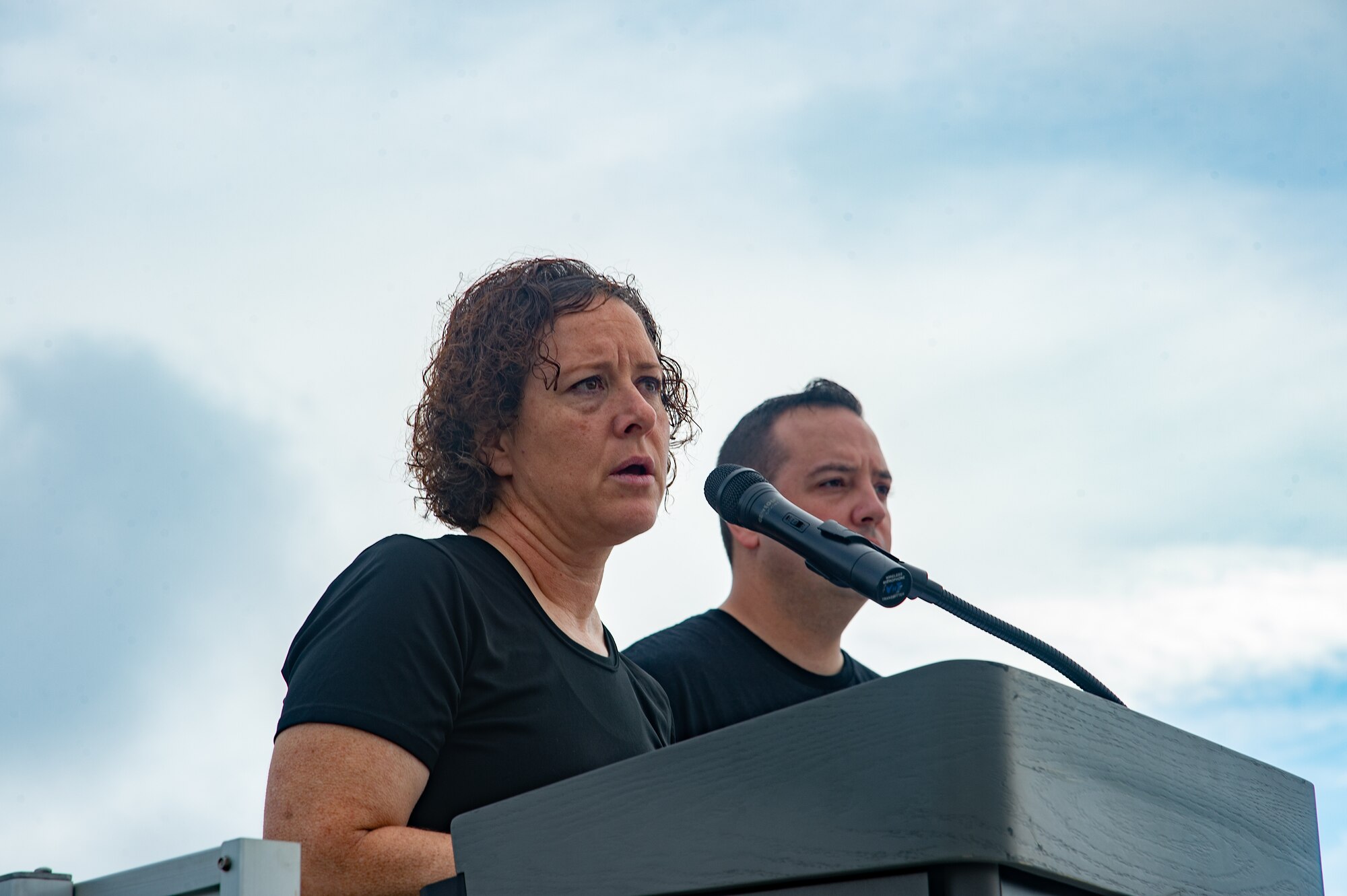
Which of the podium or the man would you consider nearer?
the podium

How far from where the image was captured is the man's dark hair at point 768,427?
3598 millimetres

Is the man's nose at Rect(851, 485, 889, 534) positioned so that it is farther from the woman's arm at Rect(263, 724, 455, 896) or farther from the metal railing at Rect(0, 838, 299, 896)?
the metal railing at Rect(0, 838, 299, 896)

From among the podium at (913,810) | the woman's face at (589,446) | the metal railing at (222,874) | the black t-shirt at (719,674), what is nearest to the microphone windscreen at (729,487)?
the woman's face at (589,446)

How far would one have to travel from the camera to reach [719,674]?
314cm

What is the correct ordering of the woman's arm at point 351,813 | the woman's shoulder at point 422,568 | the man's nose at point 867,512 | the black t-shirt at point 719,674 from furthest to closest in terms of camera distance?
the man's nose at point 867,512 < the black t-shirt at point 719,674 < the woman's shoulder at point 422,568 < the woman's arm at point 351,813

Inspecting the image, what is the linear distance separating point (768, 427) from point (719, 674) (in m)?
0.80

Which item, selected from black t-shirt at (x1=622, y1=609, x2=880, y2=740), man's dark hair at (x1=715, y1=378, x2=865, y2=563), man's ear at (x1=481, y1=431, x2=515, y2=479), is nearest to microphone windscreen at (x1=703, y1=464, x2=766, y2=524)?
man's ear at (x1=481, y1=431, x2=515, y2=479)

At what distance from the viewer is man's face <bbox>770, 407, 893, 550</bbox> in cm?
344

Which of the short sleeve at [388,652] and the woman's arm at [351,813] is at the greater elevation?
the short sleeve at [388,652]

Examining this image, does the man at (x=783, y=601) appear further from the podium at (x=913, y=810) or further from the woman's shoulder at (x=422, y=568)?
the podium at (x=913, y=810)

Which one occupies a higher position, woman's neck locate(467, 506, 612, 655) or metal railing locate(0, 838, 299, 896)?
woman's neck locate(467, 506, 612, 655)

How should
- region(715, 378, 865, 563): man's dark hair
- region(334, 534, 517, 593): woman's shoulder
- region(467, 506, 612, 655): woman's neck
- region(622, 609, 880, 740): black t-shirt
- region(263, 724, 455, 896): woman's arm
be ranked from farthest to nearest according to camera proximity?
region(715, 378, 865, 563): man's dark hair < region(622, 609, 880, 740): black t-shirt < region(467, 506, 612, 655): woman's neck < region(334, 534, 517, 593): woman's shoulder < region(263, 724, 455, 896): woman's arm

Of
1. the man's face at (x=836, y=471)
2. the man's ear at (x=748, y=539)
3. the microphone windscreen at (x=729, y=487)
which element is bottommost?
the microphone windscreen at (x=729, y=487)

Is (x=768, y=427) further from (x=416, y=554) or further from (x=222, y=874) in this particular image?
(x=222, y=874)
